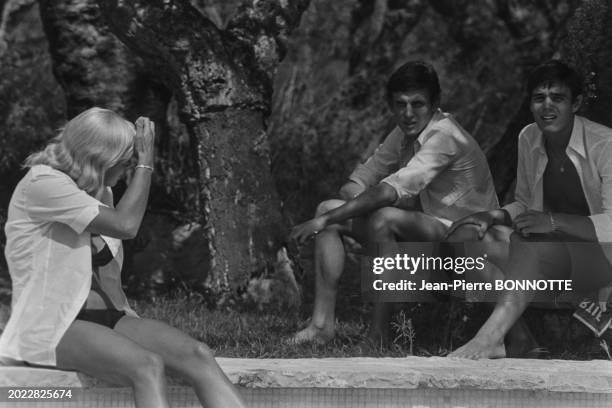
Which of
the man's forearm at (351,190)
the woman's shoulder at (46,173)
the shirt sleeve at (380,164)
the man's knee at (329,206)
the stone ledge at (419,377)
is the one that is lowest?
the stone ledge at (419,377)

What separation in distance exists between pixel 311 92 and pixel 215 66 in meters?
4.00

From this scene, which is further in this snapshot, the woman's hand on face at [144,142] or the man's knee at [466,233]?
the man's knee at [466,233]

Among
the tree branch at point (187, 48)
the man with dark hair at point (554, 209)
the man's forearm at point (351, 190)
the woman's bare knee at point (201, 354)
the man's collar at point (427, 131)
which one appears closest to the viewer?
the woman's bare knee at point (201, 354)

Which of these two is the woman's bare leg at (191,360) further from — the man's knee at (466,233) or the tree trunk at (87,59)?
the tree trunk at (87,59)

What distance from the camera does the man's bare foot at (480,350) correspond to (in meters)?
5.49

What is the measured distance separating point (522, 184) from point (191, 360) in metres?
2.36

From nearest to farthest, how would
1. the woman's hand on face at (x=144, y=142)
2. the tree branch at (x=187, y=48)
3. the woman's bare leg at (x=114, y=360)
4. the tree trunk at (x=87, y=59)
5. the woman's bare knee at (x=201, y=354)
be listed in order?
the woman's bare leg at (x=114, y=360) → the woman's bare knee at (x=201, y=354) → the woman's hand on face at (x=144, y=142) → the tree branch at (x=187, y=48) → the tree trunk at (x=87, y=59)

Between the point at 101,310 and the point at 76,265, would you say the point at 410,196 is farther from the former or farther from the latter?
the point at 76,265

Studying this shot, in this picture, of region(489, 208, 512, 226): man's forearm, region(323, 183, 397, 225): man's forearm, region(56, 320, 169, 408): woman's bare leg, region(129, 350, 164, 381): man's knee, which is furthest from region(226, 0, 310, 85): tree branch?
region(129, 350, 164, 381): man's knee

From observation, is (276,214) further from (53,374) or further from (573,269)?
(53,374)

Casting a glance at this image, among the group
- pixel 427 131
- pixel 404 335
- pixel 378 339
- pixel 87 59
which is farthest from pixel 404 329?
pixel 87 59

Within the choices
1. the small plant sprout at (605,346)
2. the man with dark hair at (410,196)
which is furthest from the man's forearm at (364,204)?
the small plant sprout at (605,346)

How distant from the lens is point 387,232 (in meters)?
5.95

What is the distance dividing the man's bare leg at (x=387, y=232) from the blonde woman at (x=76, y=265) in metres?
1.66
